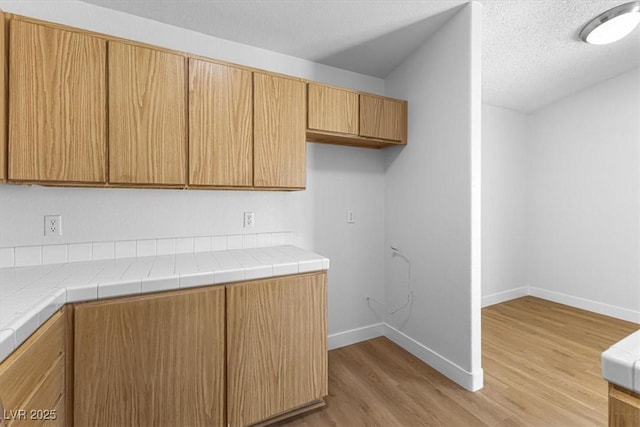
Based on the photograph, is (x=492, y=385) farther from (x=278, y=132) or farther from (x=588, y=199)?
(x=588, y=199)

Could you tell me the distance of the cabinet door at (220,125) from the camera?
1692 millimetres

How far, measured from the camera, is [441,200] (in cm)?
216

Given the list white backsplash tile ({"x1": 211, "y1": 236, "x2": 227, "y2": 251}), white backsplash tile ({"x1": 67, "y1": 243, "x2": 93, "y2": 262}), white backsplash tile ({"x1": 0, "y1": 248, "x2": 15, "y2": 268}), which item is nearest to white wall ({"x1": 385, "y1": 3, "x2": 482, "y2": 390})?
white backsplash tile ({"x1": 211, "y1": 236, "x2": 227, "y2": 251})

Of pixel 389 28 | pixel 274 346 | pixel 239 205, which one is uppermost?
pixel 389 28

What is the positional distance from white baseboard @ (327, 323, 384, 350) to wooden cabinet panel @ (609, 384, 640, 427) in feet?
6.81

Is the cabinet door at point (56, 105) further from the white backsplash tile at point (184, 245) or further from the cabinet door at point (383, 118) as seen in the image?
the cabinet door at point (383, 118)

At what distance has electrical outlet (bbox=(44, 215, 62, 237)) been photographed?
1.64 m

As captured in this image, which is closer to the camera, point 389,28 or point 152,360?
point 152,360

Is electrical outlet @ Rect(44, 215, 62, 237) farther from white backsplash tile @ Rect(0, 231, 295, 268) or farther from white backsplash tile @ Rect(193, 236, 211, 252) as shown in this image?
white backsplash tile @ Rect(193, 236, 211, 252)

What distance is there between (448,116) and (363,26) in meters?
0.87

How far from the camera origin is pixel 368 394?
194 cm

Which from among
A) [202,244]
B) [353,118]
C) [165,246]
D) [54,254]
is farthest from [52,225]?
[353,118]

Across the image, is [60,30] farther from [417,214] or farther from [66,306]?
[417,214]

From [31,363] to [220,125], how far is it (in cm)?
134
